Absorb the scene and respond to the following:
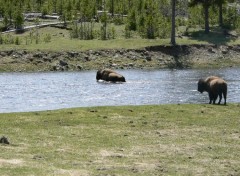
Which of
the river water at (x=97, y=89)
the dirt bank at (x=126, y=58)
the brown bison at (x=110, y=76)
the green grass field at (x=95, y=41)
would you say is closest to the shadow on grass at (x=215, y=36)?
the green grass field at (x=95, y=41)

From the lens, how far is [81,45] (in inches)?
2717

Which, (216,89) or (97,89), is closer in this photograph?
(216,89)

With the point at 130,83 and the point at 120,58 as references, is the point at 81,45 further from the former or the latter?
the point at 130,83

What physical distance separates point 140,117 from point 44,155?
27.2ft

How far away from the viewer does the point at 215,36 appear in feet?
261

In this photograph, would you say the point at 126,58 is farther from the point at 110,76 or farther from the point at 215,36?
the point at 110,76

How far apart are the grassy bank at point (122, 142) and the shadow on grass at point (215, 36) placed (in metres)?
49.0

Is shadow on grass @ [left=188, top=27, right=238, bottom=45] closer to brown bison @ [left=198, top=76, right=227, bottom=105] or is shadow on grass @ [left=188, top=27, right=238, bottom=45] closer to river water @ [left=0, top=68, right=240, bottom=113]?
river water @ [left=0, top=68, right=240, bottom=113]

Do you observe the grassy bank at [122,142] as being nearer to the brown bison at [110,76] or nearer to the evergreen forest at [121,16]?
the brown bison at [110,76]

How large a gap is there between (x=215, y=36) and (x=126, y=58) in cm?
1681

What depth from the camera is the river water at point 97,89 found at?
3684 cm

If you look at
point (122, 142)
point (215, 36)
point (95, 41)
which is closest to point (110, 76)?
point (95, 41)

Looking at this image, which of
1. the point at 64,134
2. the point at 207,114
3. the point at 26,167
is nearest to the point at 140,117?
the point at 207,114

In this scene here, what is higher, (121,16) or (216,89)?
(216,89)
